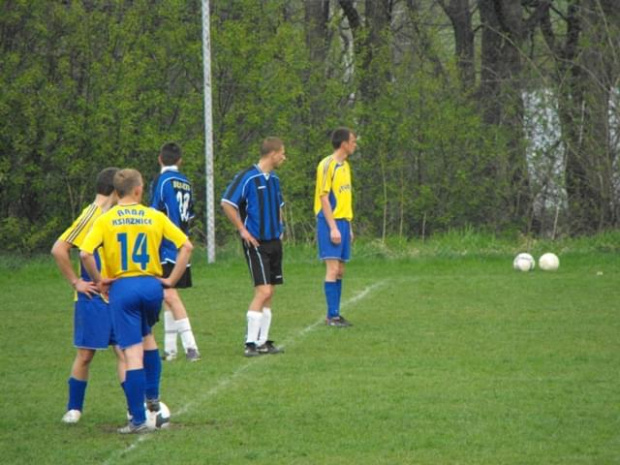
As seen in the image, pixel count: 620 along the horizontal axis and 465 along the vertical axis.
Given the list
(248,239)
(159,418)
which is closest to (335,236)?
(248,239)

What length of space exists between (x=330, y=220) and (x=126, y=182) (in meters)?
5.09

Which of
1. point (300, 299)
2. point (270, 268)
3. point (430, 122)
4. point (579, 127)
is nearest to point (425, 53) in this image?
point (430, 122)

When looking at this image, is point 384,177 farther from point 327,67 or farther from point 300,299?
point 300,299

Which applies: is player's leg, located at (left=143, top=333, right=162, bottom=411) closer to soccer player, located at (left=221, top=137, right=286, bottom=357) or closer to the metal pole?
soccer player, located at (left=221, top=137, right=286, bottom=357)

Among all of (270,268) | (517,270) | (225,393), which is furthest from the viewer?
(517,270)

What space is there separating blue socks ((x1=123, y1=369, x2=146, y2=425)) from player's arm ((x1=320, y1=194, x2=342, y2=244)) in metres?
5.09

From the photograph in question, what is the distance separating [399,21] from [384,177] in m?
7.93

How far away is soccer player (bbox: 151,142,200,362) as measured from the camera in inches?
415

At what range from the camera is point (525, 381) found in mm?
9234

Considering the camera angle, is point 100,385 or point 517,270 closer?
point 100,385

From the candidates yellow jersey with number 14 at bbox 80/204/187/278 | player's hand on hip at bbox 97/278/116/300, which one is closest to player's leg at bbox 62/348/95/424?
player's hand on hip at bbox 97/278/116/300

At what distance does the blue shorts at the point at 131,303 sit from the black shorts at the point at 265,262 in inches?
128

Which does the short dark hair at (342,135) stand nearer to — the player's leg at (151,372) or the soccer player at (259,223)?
the soccer player at (259,223)

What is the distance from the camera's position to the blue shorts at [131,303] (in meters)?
7.44
